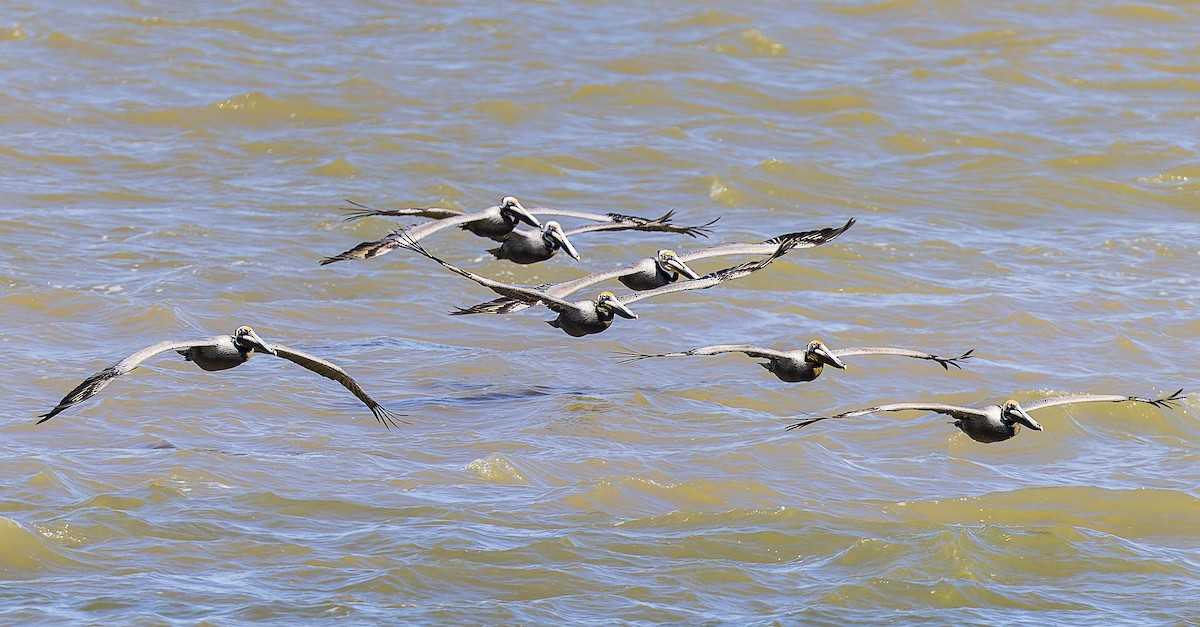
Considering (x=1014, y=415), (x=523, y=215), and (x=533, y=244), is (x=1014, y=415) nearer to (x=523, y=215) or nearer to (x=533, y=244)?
(x=533, y=244)

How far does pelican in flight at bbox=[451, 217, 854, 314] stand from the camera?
14086mm

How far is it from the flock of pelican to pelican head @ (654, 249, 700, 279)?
11 millimetres

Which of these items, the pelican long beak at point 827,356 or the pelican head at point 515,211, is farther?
the pelican head at point 515,211

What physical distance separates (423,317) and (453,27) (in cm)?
1341

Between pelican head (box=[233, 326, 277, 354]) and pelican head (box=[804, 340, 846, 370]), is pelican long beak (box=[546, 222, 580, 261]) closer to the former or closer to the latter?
pelican head (box=[804, 340, 846, 370])

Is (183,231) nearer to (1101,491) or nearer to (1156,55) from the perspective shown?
(1101,491)

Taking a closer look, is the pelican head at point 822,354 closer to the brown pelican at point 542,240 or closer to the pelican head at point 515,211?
the brown pelican at point 542,240

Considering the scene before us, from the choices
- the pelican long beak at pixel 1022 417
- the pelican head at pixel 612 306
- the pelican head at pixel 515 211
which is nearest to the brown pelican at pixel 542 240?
the pelican head at pixel 515 211

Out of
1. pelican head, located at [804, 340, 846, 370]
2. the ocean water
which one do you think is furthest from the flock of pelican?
the ocean water

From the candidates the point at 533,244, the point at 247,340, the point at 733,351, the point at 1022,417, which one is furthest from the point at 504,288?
the point at 1022,417

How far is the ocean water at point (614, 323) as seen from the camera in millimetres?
11398

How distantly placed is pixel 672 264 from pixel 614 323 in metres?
3.16

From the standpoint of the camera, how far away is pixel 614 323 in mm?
18078

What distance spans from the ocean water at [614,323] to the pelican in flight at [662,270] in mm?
979
